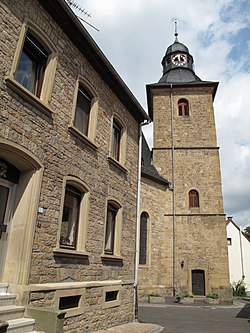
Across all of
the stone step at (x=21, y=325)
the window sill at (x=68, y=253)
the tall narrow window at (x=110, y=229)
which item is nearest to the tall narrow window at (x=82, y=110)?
the tall narrow window at (x=110, y=229)

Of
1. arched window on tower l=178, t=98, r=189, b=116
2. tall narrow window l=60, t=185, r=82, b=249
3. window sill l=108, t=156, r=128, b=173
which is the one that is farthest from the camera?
arched window on tower l=178, t=98, r=189, b=116

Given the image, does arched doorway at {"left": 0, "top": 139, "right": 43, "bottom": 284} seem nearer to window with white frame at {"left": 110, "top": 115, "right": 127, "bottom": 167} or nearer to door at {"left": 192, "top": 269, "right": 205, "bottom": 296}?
window with white frame at {"left": 110, "top": 115, "right": 127, "bottom": 167}

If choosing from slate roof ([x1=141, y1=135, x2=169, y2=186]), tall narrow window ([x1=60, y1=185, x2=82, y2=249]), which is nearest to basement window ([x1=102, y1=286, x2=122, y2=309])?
tall narrow window ([x1=60, y1=185, x2=82, y2=249])

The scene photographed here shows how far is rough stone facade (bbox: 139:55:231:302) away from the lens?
17297 millimetres

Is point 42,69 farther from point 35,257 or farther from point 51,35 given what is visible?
point 35,257

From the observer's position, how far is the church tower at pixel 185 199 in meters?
17.4

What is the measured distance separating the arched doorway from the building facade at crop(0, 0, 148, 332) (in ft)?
0.06

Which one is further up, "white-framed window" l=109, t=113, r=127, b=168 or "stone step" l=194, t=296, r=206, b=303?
"white-framed window" l=109, t=113, r=127, b=168

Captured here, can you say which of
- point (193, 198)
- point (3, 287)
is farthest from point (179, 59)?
point (3, 287)

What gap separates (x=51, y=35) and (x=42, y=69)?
897 millimetres

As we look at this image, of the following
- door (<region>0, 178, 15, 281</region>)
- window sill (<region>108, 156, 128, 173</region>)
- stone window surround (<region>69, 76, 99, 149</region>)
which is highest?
stone window surround (<region>69, 76, 99, 149</region>)

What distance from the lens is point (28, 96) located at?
230 inches

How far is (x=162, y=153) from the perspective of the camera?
2088 centimetres

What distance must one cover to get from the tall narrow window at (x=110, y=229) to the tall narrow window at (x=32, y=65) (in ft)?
13.6
